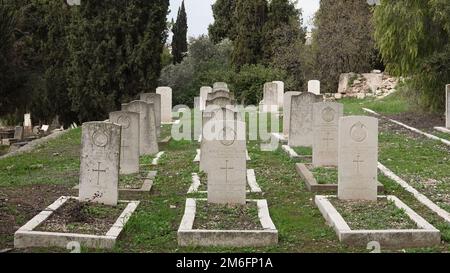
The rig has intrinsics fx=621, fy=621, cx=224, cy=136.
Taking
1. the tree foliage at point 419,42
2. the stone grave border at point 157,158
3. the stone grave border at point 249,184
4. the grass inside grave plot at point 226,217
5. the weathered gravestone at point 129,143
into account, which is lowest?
the grass inside grave plot at point 226,217

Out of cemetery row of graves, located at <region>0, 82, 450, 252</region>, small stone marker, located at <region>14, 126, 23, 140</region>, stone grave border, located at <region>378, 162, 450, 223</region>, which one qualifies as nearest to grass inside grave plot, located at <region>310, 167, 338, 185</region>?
cemetery row of graves, located at <region>0, 82, 450, 252</region>

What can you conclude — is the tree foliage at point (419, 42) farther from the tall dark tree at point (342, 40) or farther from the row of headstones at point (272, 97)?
the tall dark tree at point (342, 40)

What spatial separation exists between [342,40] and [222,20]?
458 inches

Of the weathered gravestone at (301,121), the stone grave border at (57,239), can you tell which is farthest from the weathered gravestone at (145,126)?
the stone grave border at (57,239)

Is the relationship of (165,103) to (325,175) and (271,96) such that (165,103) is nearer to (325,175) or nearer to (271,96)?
(271,96)

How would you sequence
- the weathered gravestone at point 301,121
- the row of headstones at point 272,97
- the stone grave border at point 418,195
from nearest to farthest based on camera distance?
the stone grave border at point 418,195 → the weathered gravestone at point 301,121 → the row of headstones at point 272,97

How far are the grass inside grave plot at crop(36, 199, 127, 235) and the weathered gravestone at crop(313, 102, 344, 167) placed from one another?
187 inches

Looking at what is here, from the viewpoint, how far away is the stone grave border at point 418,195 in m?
8.65

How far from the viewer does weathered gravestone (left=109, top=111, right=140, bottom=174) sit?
39.3 feet

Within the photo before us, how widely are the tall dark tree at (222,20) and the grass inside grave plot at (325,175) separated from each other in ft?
102

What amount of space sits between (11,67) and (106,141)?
23.6 meters

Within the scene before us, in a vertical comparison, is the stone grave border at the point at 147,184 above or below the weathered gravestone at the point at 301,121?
below

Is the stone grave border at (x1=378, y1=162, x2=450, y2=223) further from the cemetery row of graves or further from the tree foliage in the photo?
the tree foliage

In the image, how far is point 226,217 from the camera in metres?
8.34
